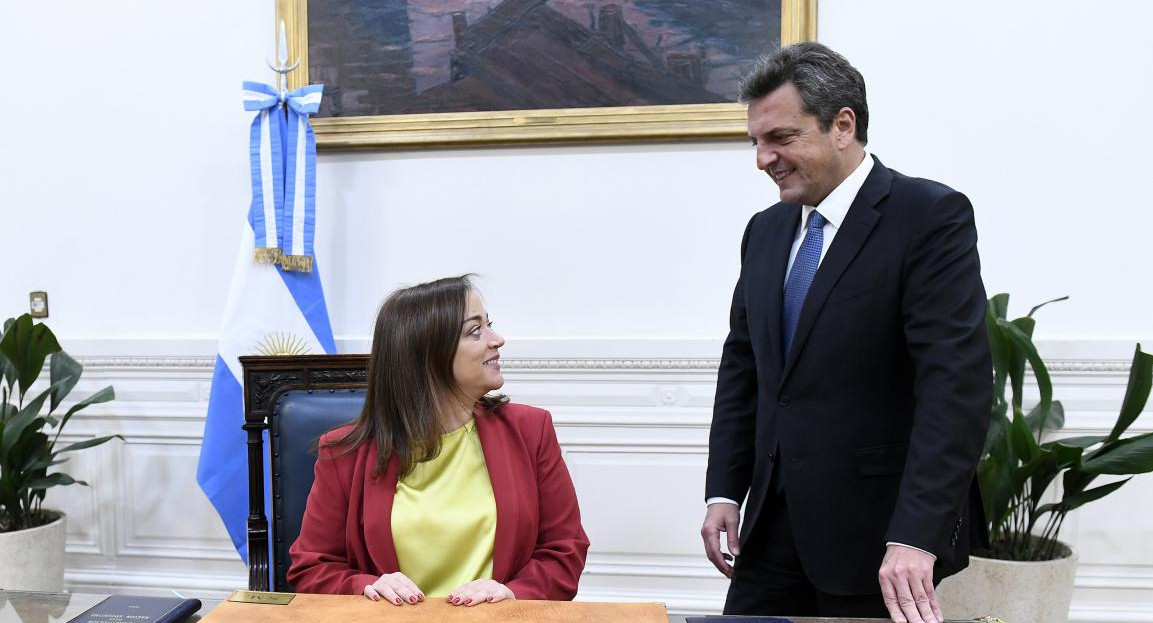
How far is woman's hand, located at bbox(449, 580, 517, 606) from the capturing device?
1.34 metres

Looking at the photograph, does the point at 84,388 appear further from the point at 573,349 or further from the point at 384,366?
the point at 384,366

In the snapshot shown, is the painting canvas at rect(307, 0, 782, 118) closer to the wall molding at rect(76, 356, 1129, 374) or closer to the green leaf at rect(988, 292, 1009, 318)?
the wall molding at rect(76, 356, 1129, 374)

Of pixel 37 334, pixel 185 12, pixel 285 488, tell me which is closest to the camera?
pixel 285 488

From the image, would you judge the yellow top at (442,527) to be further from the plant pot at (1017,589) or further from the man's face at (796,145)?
the plant pot at (1017,589)

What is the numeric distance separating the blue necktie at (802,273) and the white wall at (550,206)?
55.7 inches

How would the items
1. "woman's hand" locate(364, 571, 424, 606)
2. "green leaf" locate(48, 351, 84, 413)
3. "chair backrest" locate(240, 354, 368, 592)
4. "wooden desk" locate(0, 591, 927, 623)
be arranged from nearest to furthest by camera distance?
1. "wooden desk" locate(0, 591, 927, 623)
2. "woman's hand" locate(364, 571, 424, 606)
3. "chair backrest" locate(240, 354, 368, 592)
4. "green leaf" locate(48, 351, 84, 413)

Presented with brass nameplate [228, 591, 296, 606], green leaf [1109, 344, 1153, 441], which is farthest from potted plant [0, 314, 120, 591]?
green leaf [1109, 344, 1153, 441]

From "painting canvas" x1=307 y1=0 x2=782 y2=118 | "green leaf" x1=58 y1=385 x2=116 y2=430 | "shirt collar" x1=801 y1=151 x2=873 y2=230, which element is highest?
"painting canvas" x1=307 y1=0 x2=782 y2=118

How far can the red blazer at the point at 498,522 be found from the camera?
1.66 metres

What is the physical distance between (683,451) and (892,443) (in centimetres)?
159

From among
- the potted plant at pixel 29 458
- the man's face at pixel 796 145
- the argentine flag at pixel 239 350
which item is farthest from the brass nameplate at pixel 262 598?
the potted plant at pixel 29 458

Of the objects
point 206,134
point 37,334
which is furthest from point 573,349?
point 37,334

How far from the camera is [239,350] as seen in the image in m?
2.92

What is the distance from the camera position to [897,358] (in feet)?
4.96
